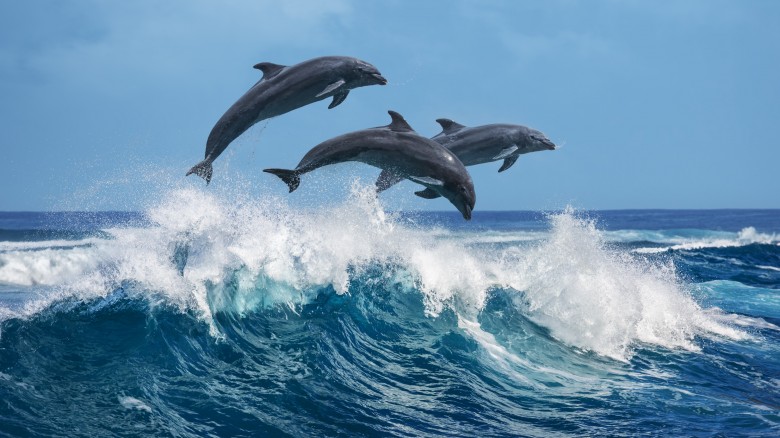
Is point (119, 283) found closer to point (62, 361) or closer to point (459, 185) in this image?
point (62, 361)

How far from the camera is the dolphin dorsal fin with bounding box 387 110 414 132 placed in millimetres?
7438

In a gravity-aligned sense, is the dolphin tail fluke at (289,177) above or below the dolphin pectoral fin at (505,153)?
below

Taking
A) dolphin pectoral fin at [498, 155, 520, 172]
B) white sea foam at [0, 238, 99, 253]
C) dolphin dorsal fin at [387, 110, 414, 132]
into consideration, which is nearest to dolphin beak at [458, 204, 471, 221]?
dolphin dorsal fin at [387, 110, 414, 132]

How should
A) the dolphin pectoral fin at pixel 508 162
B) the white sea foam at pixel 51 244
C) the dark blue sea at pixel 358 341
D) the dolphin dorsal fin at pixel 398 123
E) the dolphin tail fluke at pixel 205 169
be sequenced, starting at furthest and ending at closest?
→ the white sea foam at pixel 51 244
the dolphin pectoral fin at pixel 508 162
the dolphin tail fluke at pixel 205 169
the dolphin dorsal fin at pixel 398 123
the dark blue sea at pixel 358 341

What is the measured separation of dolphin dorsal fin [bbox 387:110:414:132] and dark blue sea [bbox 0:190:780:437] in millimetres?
2943

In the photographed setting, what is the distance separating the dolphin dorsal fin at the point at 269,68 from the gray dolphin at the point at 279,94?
0.02 m

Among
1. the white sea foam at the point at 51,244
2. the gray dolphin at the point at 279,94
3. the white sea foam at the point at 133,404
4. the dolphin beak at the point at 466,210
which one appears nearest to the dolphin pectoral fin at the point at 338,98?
the gray dolphin at the point at 279,94

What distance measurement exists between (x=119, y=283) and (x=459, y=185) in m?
4.58

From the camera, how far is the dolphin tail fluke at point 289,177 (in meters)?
7.27

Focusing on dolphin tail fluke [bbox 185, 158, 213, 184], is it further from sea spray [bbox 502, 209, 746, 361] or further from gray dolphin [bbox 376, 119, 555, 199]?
sea spray [bbox 502, 209, 746, 361]

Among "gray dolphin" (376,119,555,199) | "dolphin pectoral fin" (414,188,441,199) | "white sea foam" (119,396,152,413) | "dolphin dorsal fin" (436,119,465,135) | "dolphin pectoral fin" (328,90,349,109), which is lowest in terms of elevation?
"white sea foam" (119,396,152,413)

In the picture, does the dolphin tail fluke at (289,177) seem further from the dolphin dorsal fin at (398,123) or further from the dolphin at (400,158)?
the dolphin dorsal fin at (398,123)

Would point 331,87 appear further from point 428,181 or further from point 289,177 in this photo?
point 428,181

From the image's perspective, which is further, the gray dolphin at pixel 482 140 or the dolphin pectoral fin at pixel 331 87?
the gray dolphin at pixel 482 140
